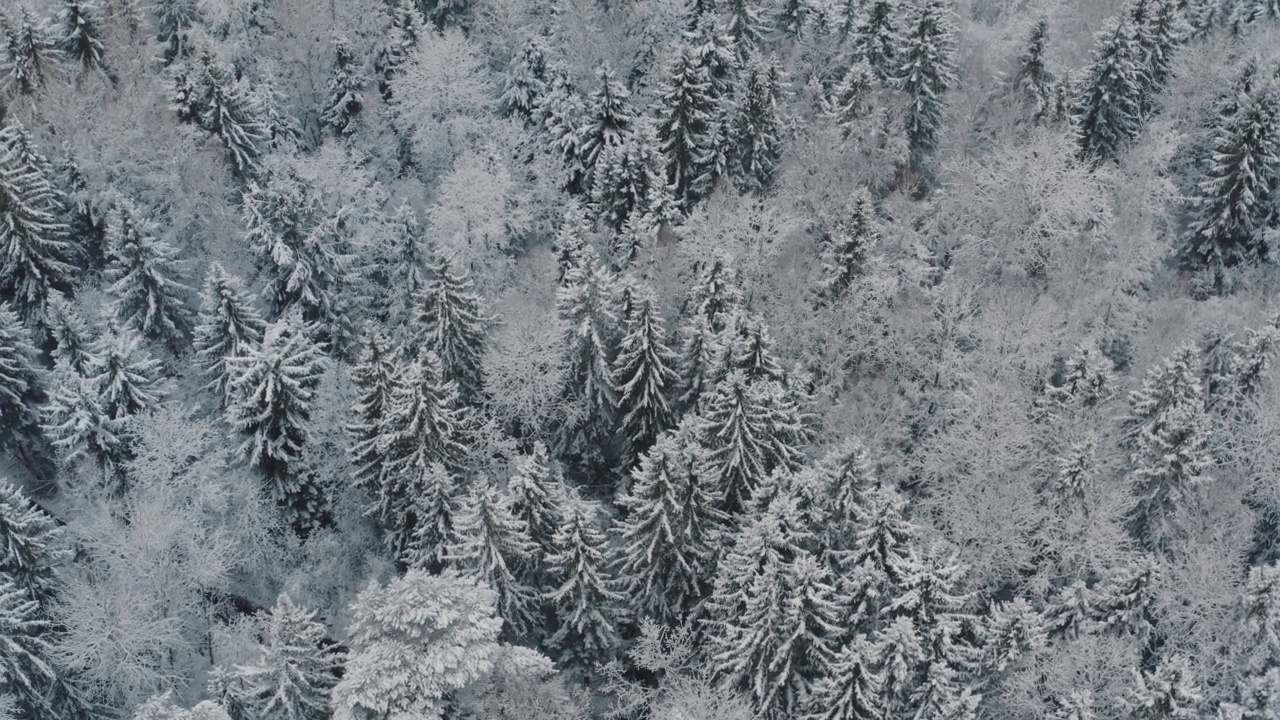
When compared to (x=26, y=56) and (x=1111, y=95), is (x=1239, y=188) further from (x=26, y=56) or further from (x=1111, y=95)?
(x=26, y=56)

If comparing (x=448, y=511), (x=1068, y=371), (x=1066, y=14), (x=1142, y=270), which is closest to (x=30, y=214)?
(x=448, y=511)

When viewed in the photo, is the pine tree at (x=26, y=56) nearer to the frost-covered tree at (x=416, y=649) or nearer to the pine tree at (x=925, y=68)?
the frost-covered tree at (x=416, y=649)

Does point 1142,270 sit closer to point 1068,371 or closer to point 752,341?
point 1068,371

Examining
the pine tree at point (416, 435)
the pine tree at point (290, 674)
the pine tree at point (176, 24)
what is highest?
the pine tree at point (176, 24)

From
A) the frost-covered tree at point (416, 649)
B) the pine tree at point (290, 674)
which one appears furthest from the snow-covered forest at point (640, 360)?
the pine tree at point (290, 674)

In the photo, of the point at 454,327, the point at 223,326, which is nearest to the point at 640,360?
the point at 454,327

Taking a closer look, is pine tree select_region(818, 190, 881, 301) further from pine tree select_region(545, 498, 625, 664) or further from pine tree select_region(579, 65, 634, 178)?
pine tree select_region(545, 498, 625, 664)
